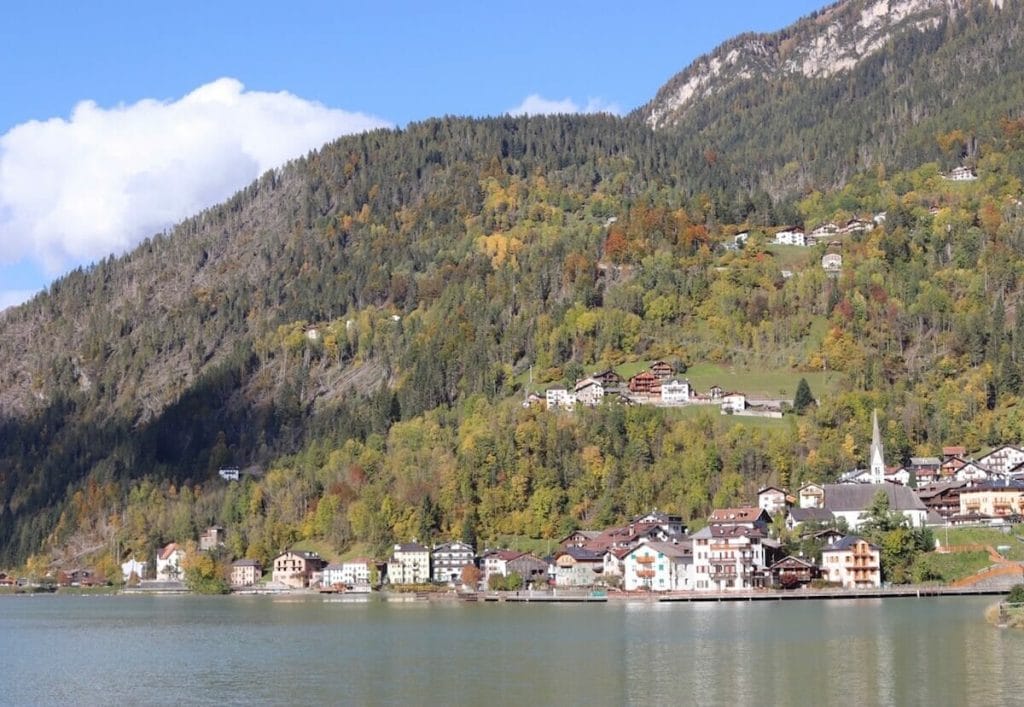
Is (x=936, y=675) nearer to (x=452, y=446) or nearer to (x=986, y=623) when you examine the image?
(x=986, y=623)

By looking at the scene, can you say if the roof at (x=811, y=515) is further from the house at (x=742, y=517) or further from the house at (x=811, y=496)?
the house at (x=811, y=496)

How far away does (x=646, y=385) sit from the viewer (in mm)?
188750

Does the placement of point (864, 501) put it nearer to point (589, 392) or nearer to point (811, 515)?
point (811, 515)

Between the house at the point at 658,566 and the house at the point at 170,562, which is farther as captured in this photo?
the house at the point at 170,562

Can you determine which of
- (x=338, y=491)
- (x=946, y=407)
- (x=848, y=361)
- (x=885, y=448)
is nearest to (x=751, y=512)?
(x=885, y=448)

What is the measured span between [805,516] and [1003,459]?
A: 25271 millimetres

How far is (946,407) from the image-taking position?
166 m

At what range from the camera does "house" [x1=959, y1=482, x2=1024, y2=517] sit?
143 metres

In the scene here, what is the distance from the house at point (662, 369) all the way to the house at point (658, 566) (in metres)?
51.2

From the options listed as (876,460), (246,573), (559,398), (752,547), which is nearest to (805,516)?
(752,547)

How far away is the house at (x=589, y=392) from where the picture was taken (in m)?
186

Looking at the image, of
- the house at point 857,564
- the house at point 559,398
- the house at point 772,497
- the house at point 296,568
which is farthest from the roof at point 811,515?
the house at point 296,568

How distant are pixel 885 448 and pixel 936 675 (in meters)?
97.3

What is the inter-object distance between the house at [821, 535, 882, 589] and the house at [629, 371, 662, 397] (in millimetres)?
57863
